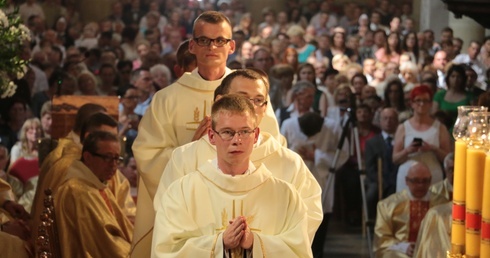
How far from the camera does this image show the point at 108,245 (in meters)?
7.72

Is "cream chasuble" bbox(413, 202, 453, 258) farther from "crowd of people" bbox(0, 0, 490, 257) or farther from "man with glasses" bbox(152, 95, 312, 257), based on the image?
"man with glasses" bbox(152, 95, 312, 257)

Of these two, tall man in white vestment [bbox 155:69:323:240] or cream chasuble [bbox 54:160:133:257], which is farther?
cream chasuble [bbox 54:160:133:257]

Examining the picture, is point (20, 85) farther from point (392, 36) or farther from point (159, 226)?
point (159, 226)

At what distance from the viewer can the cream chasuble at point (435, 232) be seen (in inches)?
371

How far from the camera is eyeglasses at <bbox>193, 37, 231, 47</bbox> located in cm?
693

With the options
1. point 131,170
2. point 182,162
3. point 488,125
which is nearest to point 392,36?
point 131,170

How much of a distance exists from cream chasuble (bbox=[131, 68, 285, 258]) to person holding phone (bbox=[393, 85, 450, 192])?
14.7ft

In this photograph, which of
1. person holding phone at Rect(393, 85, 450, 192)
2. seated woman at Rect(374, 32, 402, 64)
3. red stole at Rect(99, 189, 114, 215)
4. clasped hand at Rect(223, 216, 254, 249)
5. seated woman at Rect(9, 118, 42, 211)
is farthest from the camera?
seated woman at Rect(374, 32, 402, 64)

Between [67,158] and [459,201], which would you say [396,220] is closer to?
[67,158]

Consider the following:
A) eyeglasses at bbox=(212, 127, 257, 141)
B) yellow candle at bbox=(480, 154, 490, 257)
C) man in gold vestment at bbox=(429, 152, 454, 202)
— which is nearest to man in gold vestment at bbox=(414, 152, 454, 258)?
man in gold vestment at bbox=(429, 152, 454, 202)

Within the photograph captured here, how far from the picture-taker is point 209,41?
6.94 meters

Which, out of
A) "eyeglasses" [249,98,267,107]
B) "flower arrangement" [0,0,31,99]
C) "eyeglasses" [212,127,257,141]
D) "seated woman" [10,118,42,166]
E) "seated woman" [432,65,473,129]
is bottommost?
"seated woman" [10,118,42,166]

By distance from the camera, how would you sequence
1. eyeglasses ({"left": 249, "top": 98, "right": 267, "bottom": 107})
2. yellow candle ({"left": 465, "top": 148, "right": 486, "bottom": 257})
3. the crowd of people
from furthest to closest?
the crowd of people < eyeglasses ({"left": 249, "top": 98, "right": 267, "bottom": 107}) < yellow candle ({"left": 465, "top": 148, "right": 486, "bottom": 257})

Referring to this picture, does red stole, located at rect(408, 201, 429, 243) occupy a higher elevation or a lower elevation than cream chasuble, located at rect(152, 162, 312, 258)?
lower
